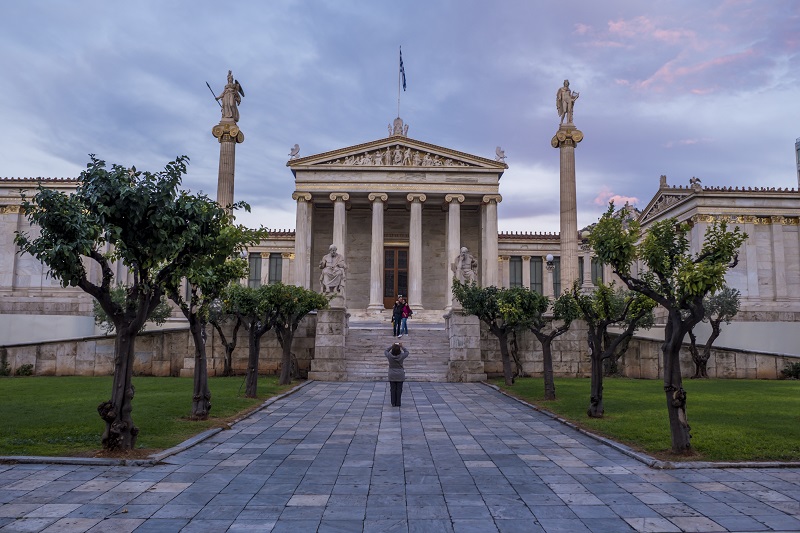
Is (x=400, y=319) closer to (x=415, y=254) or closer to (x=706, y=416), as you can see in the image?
(x=415, y=254)

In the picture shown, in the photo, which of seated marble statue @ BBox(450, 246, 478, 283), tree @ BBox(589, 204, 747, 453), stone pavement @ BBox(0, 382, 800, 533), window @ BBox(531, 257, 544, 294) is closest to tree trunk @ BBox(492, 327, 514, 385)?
seated marble statue @ BBox(450, 246, 478, 283)

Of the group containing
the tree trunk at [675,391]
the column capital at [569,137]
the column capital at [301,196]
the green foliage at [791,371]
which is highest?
the column capital at [569,137]

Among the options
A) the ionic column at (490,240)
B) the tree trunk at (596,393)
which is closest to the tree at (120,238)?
the tree trunk at (596,393)

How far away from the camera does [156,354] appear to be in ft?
84.2

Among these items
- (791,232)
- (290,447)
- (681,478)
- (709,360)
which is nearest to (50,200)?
(290,447)

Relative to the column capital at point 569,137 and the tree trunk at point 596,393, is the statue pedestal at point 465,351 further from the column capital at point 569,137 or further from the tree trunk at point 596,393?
the column capital at point 569,137

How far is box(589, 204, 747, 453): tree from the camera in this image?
9.20m

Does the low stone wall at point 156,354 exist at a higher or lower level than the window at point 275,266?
lower

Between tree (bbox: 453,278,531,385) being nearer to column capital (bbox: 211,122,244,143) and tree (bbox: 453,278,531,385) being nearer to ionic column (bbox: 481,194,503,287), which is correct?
ionic column (bbox: 481,194,503,287)

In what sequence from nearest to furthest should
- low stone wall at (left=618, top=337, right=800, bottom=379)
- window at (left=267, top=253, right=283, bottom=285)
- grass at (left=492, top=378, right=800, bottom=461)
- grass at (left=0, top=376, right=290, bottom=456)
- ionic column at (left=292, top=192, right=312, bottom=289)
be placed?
grass at (left=492, top=378, right=800, bottom=461), grass at (left=0, top=376, right=290, bottom=456), low stone wall at (left=618, top=337, right=800, bottom=379), ionic column at (left=292, top=192, right=312, bottom=289), window at (left=267, top=253, right=283, bottom=285)

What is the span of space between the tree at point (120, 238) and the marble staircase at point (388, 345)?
13.9 m

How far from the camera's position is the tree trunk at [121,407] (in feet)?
29.8

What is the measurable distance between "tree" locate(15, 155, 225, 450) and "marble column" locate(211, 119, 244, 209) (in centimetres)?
2377

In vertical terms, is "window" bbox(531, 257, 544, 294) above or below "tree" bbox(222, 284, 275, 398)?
above
